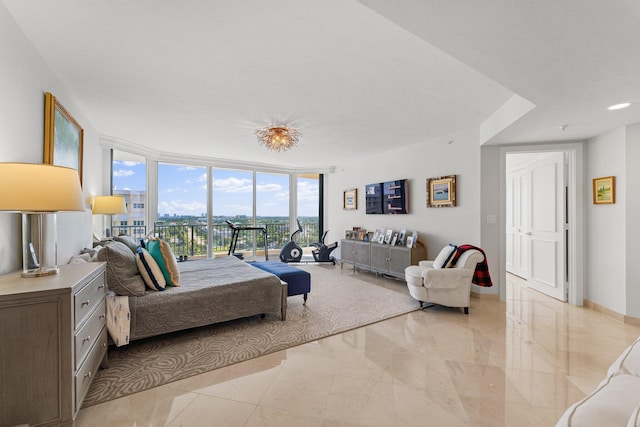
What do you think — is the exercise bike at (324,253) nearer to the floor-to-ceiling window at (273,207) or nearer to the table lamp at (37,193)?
the floor-to-ceiling window at (273,207)

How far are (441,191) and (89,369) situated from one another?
443cm

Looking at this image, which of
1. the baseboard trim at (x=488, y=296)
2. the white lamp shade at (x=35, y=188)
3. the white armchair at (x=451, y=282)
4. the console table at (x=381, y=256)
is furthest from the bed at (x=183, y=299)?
the baseboard trim at (x=488, y=296)

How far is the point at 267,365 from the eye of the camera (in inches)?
83.4

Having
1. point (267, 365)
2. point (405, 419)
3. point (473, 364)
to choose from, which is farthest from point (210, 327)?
point (473, 364)

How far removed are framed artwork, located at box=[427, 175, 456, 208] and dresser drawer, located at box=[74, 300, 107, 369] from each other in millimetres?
4253

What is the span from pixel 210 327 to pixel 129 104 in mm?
2643

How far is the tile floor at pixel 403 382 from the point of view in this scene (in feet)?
5.16

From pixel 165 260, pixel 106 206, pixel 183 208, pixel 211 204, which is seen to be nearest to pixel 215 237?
pixel 211 204

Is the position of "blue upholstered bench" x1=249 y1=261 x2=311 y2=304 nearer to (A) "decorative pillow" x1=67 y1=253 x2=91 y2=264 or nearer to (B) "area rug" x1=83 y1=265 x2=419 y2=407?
(B) "area rug" x1=83 y1=265 x2=419 y2=407

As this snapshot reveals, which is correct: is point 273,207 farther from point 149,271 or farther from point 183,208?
point 149,271

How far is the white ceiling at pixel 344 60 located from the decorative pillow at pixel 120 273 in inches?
61.6

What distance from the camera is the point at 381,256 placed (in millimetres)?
4879

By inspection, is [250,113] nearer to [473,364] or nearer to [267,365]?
[267,365]

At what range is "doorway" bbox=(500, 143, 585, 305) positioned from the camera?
346cm
